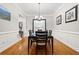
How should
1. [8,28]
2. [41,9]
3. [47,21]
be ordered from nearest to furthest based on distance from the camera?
[8,28], [41,9], [47,21]

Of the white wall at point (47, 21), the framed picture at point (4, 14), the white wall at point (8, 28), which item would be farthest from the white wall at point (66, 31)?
the framed picture at point (4, 14)

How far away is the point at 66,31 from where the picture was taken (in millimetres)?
4379

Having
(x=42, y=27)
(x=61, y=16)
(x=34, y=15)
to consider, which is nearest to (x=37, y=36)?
(x=42, y=27)

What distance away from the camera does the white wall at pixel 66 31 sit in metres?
3.55

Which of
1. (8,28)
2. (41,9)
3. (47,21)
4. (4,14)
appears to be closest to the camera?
(4,14)

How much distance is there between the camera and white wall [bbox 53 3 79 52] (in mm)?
3555

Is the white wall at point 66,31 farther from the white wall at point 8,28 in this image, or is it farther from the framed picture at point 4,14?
the framed picture at point 4,14

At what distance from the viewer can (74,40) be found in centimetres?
362

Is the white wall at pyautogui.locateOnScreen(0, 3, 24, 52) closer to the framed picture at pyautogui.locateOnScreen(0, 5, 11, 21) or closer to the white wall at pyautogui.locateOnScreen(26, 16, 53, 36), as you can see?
the framed picture at pyautogui.locateOnScreen(0, 5, 11, 21)

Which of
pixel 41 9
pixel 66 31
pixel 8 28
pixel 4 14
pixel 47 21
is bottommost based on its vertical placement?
pixel 66 31

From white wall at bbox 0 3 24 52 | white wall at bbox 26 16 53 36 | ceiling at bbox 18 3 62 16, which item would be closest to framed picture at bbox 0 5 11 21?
white wall at bbox 0 3 24 52

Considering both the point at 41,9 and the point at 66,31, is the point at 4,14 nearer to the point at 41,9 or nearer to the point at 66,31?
the point at 41,9

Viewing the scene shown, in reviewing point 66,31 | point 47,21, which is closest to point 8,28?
point 47,21

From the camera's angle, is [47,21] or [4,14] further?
[47,21]
